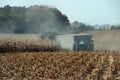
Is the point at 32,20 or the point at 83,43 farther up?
the point at 32,20

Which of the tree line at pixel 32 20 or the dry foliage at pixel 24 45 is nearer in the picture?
the dry foliage at pixel 24 45

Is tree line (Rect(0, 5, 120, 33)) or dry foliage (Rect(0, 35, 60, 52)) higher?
tree line (Rect(0, 5, 120, 33))

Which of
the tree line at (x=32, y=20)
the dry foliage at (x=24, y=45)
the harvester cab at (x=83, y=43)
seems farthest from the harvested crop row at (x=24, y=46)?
the tree line at (x=32, y=20)

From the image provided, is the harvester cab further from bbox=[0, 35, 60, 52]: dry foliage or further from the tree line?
the tree line

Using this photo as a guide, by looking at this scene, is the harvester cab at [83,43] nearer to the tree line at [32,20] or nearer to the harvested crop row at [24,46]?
the harvested crop row at [24,46]

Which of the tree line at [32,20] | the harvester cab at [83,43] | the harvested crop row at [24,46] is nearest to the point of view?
the harvested crop row at [24,46]

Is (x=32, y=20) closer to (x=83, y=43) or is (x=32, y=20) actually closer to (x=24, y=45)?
(x=83, y=43)

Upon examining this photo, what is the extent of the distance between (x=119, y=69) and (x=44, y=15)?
53.6 m

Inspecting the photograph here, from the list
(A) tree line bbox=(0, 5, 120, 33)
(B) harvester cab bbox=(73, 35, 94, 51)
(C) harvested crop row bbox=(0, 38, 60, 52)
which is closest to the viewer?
(C) harvested crop row bbox=(0, 38, 60, 52)

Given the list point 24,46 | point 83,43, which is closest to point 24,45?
A: point 24,46

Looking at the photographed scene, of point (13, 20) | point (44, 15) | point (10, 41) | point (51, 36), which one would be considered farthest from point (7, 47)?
point (44, 15)

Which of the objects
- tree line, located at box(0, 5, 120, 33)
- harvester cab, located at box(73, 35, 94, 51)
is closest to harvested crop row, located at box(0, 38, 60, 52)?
harvester cab, located at box(73, 35, 94, 51)

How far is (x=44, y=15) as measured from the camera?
69688 mm

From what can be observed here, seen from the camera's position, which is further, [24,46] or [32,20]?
[32,20]
